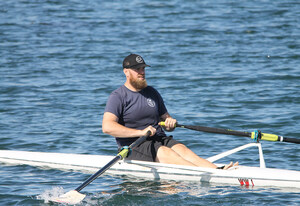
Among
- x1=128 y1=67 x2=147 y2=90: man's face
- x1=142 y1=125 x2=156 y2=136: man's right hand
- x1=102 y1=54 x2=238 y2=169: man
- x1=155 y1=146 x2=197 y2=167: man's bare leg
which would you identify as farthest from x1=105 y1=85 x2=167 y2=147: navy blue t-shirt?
x1=155 y1=146 x2=197 y2=167: man's bare leg

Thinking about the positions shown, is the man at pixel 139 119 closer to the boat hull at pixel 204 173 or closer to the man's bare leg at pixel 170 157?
the man's bare leg at pixel 170 157

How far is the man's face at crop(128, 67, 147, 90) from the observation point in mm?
7699

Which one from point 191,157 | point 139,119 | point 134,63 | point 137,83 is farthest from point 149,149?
point 134,63

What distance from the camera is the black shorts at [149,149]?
307 inches

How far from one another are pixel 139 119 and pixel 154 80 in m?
7.65

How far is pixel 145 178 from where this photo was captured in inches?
314

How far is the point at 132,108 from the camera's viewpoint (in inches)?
305

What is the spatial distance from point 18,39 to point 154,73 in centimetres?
756

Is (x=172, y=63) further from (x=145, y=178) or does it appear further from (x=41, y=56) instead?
(x=145, y=178)

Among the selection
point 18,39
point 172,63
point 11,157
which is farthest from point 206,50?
point 11,157

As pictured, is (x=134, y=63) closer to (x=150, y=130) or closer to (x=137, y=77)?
(x=137, y=77)

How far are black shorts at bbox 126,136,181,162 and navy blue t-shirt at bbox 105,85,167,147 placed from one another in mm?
164

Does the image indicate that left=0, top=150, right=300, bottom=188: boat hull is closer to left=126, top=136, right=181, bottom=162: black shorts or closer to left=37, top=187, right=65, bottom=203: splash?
left=126, top=136, right=181, bottom=162: black shorts

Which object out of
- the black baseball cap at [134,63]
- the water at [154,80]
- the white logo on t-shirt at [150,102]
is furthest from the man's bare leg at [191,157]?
the black baseball cap at [134,63]
